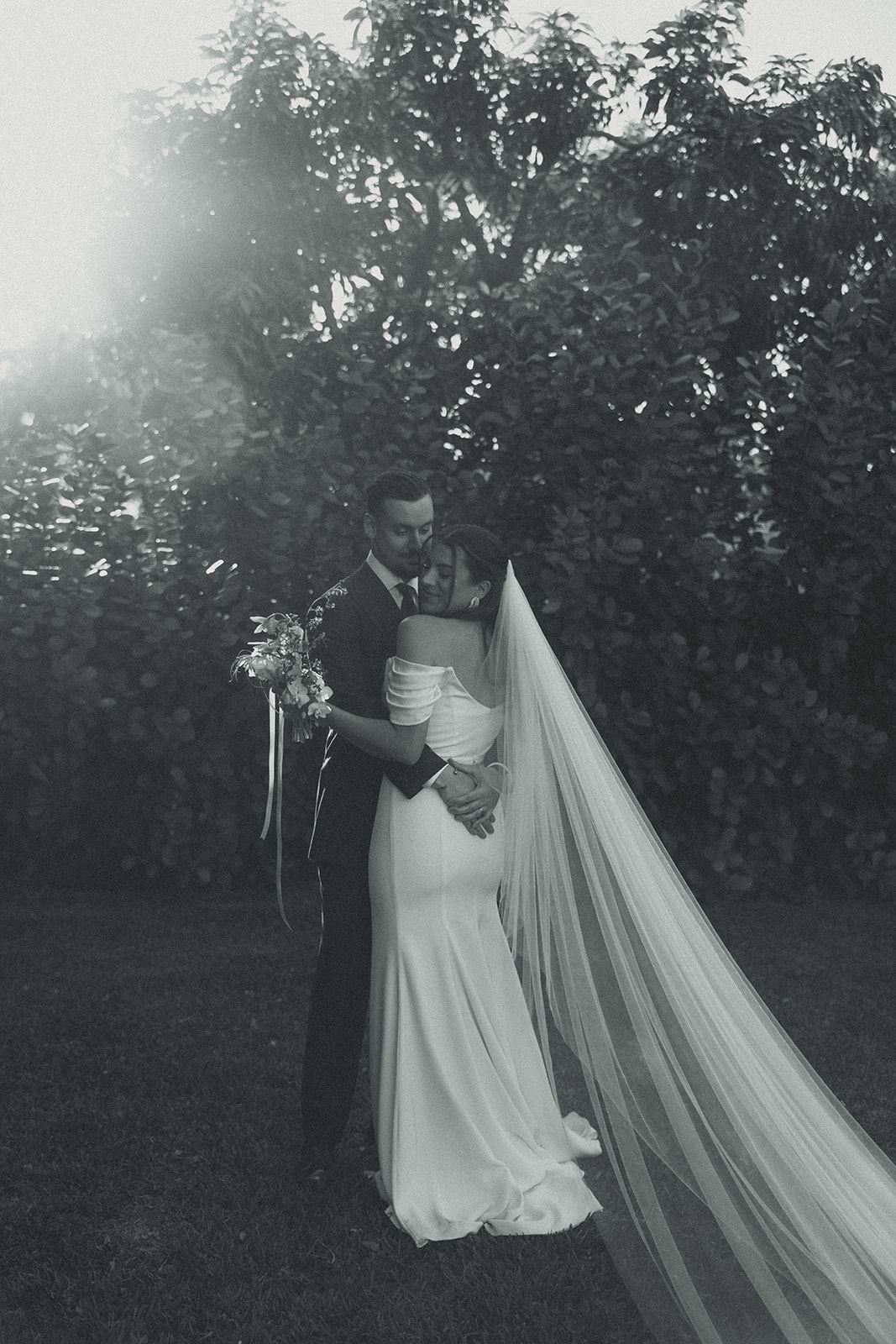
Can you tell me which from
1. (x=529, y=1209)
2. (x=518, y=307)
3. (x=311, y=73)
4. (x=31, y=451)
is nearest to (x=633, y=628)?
(x=518, y=307)

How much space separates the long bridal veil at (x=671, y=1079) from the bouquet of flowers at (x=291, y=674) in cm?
55

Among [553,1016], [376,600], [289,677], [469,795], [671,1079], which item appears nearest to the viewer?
[671,1079]

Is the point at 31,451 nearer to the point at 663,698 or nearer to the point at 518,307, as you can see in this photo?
the point at 518,307

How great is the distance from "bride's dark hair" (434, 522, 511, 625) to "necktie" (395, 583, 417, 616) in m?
0.31

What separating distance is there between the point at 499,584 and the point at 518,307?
3.65m

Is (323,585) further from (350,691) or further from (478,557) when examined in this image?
(478,557)

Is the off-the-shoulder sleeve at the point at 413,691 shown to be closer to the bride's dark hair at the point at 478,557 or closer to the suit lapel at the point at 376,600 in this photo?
the bride's dark hair at the point at 478,557

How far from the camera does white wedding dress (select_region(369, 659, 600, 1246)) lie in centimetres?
332

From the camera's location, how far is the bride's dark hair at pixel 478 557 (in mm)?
3400

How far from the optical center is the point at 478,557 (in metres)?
3.40

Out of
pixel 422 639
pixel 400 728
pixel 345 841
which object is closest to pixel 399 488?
pixel 422 639

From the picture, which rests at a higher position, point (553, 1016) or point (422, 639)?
point (422, 639)

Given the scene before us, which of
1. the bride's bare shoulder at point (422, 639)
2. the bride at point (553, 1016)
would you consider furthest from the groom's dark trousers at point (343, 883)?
A: the bride's bare shoulder at point (422, 639)

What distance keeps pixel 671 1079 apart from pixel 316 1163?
1129 mm
